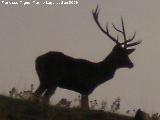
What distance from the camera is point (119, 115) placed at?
1315cm

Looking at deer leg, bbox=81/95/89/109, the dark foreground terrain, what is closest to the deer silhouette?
deer leg, bbox=81/95/89/109

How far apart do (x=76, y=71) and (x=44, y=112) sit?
415 centimetres

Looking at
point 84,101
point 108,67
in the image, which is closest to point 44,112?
point 84,101

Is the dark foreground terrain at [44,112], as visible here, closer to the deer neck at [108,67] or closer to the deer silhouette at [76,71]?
the deer silhouette at [76,71]

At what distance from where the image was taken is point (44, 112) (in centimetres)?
1188

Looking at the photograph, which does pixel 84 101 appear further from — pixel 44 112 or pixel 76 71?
pixel 44 112

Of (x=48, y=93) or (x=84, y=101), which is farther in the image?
(x=48, y=93)

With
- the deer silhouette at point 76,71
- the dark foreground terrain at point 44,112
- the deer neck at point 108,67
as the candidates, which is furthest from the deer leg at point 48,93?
the dark foreground terrain at point 44,112

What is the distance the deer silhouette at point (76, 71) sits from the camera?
1555cm

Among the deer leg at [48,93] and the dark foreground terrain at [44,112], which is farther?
the deer leg at [48,93]

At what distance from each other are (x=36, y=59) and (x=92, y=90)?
67.7 inches

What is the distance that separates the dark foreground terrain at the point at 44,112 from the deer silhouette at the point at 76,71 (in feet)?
7.64

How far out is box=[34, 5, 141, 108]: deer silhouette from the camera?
15547 millimetres

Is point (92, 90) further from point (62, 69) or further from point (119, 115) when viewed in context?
point (119, 115)
